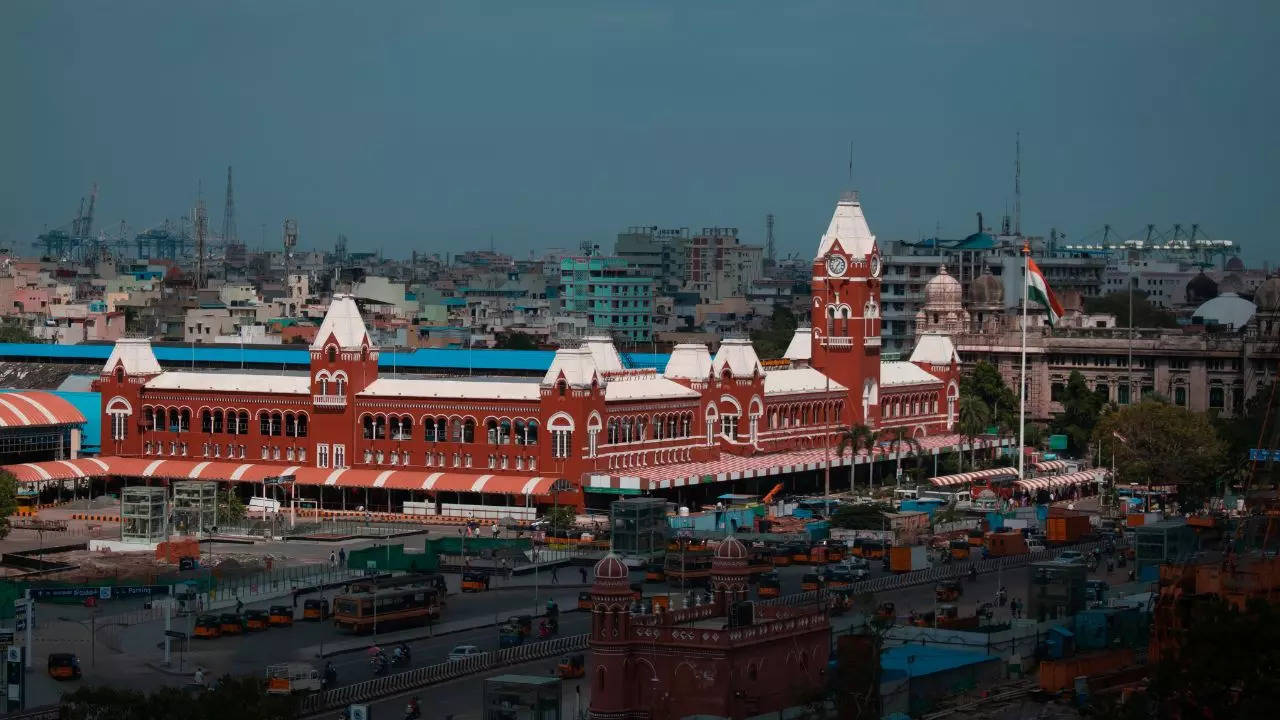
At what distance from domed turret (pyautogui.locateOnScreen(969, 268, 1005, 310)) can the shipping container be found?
100725 mm

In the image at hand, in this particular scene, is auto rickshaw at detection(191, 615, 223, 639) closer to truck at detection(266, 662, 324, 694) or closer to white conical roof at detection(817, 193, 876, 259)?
truck at detection(266, 662, 324, 694)

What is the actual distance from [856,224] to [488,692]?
7418cm

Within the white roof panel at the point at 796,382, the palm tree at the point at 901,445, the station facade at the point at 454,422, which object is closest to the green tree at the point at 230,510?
the station facade at the point at 454,422

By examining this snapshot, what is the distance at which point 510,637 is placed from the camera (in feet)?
250

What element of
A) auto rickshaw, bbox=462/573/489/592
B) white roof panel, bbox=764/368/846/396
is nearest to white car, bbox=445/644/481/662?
auto rickshaw, bbox=462/573/489/592

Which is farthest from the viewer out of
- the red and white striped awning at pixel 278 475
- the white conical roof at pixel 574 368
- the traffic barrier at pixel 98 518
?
the red and white striped awning at pixel 278 475

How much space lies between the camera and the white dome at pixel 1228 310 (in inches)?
7165

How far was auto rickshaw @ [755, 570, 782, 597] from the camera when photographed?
8412cm

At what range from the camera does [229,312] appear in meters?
200

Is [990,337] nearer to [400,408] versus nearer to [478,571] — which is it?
[400,408]

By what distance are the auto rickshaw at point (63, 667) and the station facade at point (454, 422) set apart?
39.3 m

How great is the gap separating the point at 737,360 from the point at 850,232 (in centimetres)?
1381

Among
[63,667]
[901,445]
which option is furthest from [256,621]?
[901,445]

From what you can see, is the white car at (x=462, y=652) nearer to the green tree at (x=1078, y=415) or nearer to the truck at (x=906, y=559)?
the truck at (x=906, y=559)
